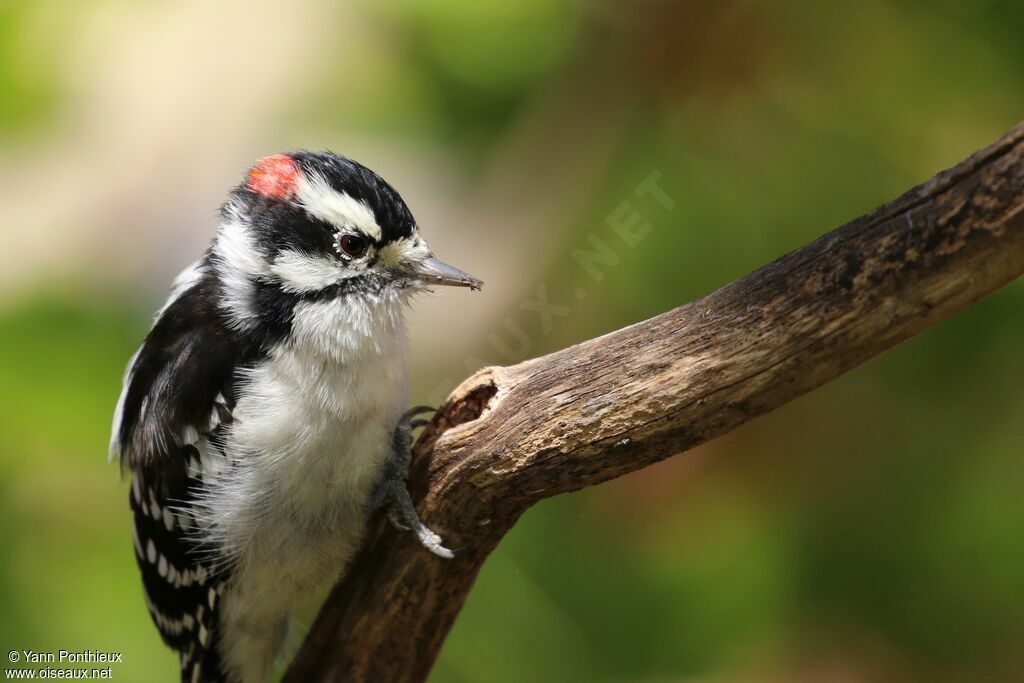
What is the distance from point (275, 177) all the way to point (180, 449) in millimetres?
573

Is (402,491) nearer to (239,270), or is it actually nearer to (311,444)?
(311,444)

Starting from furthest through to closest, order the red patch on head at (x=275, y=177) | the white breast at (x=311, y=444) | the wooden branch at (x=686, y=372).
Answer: the red patch on head at (x=275, y=177), the white breast at (x=311, y=444), the wooden branch at (x=686, y=372)

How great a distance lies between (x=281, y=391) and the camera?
1.69 m

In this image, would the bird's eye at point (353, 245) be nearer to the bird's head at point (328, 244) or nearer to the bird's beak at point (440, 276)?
the bird's head at point (328, 244)

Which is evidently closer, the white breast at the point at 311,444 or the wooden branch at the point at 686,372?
the wooden branch at the point at 686,372

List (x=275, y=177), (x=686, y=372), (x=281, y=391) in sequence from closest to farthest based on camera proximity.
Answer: (x=686, y=372) → (x=281, y=391) → (x=275, y=177)

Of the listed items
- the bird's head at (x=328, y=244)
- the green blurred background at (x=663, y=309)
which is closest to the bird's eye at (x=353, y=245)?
the bird's head at (x=328, y=244)

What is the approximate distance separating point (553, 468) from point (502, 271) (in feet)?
3.94

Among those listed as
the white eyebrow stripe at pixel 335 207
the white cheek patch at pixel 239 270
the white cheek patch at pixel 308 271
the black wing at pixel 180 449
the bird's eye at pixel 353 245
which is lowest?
the black wing at pixel 180 449

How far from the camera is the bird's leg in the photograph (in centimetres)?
169

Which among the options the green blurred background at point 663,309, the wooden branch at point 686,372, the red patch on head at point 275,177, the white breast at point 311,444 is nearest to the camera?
the wooden branch at point 686,372

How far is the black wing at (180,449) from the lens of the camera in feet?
5.76

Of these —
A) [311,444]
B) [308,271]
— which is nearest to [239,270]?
[308,271]

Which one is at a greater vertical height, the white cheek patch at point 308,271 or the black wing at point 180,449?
the white cheek patch at point 308,271
